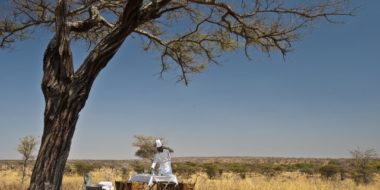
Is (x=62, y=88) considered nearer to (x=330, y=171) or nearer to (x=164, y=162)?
(x=164, y=162)

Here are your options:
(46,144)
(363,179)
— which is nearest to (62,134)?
(46,144)

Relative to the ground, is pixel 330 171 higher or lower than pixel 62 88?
lower

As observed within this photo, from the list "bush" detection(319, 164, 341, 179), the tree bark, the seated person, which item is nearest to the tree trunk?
the tree bark

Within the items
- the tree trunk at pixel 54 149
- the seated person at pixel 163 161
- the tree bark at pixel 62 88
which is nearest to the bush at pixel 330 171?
the seated person at pixel 163 161

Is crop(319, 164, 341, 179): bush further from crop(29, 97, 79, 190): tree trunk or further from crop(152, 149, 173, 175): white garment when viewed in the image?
crop(29, 97, 79, 190): tree trunk

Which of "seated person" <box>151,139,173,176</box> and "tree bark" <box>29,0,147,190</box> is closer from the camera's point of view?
"tree bark" <box>29,0,147,190</box>

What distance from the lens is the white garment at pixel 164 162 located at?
12148 mm

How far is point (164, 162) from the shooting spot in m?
12.2

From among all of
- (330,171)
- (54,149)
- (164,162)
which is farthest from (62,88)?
(330,171)

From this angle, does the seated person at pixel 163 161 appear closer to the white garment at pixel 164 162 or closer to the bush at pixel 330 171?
the white garment at pixel 164 162

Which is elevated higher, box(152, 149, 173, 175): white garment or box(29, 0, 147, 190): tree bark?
box(29, 0, 147, 190): tree bark

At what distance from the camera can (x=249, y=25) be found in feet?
41.1

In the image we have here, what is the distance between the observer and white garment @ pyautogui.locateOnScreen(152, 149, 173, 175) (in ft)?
39.9

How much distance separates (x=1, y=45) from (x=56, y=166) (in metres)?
5.72
